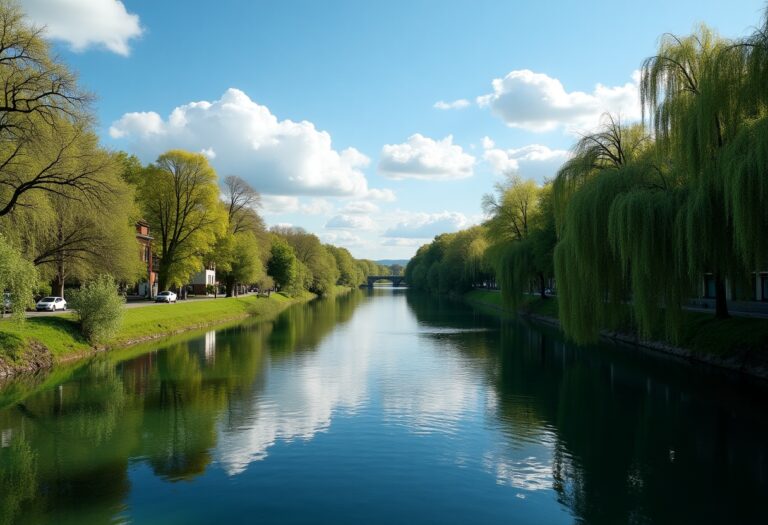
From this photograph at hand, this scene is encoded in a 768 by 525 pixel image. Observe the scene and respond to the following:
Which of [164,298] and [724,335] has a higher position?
[164,298]

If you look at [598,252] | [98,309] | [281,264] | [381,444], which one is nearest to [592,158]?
[598,252]

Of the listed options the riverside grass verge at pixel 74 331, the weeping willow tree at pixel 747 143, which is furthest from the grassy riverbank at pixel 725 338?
the riverside grass verge at pixel 74 331

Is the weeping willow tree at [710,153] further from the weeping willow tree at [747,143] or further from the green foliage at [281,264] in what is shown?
the green foliage at [281,264]

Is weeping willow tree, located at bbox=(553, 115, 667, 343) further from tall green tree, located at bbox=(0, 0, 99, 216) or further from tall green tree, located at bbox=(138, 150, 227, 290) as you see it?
tall green tree, located at bbox=(138, 150, 227, 290)

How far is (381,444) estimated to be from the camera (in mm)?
15062

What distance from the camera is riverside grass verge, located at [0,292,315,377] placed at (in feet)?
81.0

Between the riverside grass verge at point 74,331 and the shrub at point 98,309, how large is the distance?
0.58 m

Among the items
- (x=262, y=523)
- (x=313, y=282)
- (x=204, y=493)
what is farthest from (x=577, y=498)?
(x=313, y=282)

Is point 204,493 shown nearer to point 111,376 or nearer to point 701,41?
point 111,376

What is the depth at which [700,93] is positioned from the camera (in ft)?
64.4

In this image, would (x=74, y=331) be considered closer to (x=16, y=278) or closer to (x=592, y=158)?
(x=16, y=278)

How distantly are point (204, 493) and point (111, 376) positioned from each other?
1496cm

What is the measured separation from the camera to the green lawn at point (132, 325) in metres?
25.5

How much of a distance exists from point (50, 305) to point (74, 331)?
1035cm
